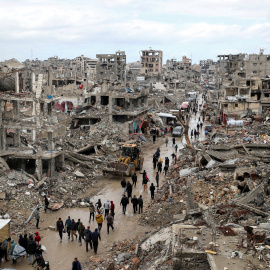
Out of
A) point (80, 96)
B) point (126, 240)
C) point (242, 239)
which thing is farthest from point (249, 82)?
point (242, 239)

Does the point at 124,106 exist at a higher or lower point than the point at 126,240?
higher

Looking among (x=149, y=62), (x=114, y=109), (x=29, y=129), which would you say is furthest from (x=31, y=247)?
(x=149, y=62)

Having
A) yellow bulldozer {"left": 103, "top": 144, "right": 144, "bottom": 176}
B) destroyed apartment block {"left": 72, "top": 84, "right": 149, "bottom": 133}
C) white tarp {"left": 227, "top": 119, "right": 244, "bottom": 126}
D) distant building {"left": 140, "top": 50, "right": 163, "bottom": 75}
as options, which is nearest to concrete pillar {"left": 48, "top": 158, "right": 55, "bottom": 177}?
yellow bulldozer {"left": 103, "top": 144, "right": 144, "bottom": 176}

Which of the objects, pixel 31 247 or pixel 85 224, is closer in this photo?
pixel 31 247

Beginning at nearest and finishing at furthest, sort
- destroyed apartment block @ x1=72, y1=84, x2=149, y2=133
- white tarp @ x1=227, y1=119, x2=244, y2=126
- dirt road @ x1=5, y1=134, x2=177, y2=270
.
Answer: dirt road @ x1=5, y1=134, x2=177, y2=270 < destroyed apartment block @ x1=72, y1=84, x2=149, y2=133 < white tarp @ x1=227, y1=119, x2=244, y2=126

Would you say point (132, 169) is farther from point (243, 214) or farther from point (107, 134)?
point (243, 214)

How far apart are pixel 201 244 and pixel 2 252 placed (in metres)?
6.20

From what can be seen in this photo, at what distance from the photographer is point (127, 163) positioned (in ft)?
71.0

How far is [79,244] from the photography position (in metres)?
13.0

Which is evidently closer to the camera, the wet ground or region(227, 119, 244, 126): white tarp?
the wet ground

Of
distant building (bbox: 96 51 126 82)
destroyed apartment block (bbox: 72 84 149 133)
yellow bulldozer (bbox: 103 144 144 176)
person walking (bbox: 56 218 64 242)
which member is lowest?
person walking (bbox: 56 218 64 242)

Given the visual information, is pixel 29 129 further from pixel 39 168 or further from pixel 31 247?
pixel 31 247

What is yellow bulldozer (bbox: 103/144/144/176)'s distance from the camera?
827 inches

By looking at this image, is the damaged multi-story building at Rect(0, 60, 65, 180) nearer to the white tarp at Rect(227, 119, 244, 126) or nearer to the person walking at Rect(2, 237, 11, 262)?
the person walking at Rect(2, 237, 11, 262)
